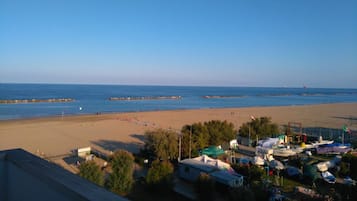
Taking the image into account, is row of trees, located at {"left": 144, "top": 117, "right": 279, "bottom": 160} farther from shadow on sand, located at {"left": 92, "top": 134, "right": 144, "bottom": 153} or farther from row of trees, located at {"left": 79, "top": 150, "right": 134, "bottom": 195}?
row of trees, located at {"left": 79, "top": 150, "right": 134, "bottom": 195}

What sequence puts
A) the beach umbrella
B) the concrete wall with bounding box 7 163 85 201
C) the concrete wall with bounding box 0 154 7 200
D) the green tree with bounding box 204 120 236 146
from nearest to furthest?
the concrete wall with bounding box 7 163 85 201 → the concrete wall with bounding box 0 154 7 200 → the beach umbrella → the green tree with bounding box 204 120 236 146

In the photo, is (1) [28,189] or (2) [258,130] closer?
(1) [28,189]

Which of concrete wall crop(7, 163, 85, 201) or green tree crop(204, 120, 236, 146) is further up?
concrete wall crop(7, 163, 85, 201)

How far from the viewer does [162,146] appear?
14477 mm

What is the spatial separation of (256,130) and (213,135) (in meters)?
4.76

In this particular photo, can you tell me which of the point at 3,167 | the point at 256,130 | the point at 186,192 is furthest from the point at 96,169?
the point at 256,130

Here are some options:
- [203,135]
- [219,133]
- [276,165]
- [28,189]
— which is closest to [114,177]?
[276,165]

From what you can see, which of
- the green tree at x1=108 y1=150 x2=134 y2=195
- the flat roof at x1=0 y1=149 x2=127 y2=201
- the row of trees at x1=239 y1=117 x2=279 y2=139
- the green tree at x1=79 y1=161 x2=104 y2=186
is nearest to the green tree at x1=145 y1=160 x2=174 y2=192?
the green tree at x1=108 y1=150 x2=134 y2=195

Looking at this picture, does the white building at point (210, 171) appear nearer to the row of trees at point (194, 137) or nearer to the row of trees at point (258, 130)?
the row of trees at point (194, 137)

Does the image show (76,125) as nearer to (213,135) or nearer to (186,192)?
(213,135)

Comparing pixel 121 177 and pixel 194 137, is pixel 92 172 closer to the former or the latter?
pixel 121 177

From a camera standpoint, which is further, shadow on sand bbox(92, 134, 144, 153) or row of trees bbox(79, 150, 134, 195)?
shadow on sand bbox(92, 134, 144, 153)

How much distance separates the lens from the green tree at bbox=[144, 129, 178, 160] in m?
14.5

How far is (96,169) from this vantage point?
10.2 m
